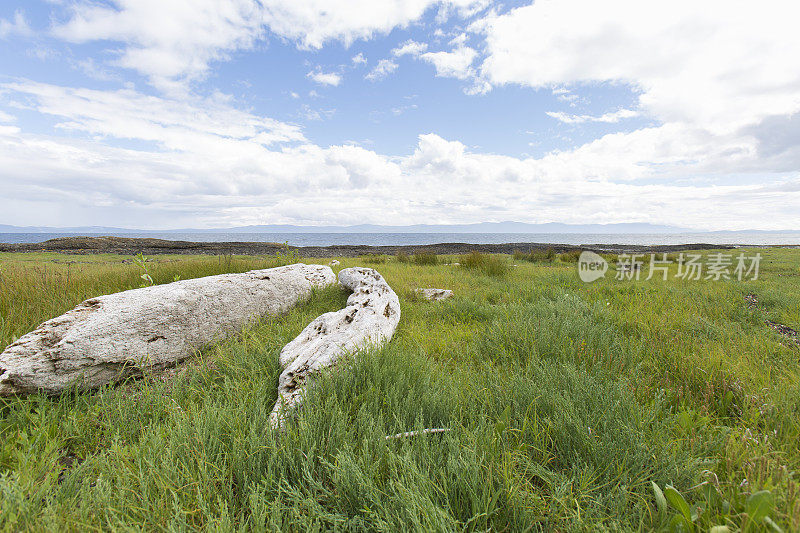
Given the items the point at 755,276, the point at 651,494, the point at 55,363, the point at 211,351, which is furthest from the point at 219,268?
the point at 755,276

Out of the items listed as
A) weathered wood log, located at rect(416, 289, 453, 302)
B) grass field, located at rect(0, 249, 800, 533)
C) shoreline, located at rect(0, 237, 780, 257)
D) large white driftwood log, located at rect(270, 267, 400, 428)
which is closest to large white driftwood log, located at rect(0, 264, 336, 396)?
grass field, located at rect(0, 249, 800, 533)

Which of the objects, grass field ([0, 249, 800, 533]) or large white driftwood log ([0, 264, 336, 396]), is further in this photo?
large white driftwood log ([0, 264, 336, 396])

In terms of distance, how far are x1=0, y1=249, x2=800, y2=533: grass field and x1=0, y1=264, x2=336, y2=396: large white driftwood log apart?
0.68 feet

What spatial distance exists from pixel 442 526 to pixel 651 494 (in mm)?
1165

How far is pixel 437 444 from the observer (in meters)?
1.80

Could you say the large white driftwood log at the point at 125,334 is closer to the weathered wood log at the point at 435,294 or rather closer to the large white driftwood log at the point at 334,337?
the large white driftwood log at the point at 334,337

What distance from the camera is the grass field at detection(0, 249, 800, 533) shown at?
1.39 metres

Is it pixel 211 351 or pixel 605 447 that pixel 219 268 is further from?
pixel 605 447

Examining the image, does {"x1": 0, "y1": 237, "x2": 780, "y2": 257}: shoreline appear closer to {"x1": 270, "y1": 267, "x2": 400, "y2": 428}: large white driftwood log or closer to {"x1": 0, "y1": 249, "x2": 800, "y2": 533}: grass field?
{"x1": 270, "y1": 267, "x2": 400, "y2": 428}: large white driftwood log

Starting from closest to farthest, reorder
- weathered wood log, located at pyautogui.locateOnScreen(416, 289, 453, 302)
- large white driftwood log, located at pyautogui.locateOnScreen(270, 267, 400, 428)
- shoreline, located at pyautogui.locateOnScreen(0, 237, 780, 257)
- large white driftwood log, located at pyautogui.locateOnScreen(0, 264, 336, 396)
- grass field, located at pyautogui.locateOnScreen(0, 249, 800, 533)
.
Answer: grass field, located at pyautogui.locateOnScreen(0, 249, 800, 533), large white driftwood log, located at pyautogui.locateOnScreen(270, 267, 400, 428), large white driftwood log, located at pyautogui.locateOnScreen(0, 264, 336, 396), weathered wood log, located at pyautogui.locateOnScreen(416, 289, 453, 302), shoreline, located at pyautogui.locateOnScreen(0, 237, 780, 257)

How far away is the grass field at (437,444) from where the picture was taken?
1.39 meters

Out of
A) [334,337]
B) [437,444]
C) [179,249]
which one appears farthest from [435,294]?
[179,249]

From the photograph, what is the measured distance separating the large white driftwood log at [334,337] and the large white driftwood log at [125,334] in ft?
4.51

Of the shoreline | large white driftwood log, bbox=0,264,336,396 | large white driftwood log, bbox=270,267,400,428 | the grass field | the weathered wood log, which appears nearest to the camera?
the grass field
